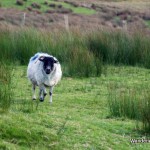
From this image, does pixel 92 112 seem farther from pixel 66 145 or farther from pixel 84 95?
pixel 66 145

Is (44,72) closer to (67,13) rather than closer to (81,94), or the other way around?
(81,94)

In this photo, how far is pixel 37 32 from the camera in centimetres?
2211

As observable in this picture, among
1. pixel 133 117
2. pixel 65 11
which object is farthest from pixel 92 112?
pixel 65 11

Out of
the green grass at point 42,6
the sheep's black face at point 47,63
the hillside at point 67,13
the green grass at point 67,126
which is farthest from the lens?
the green grass at point 42,6

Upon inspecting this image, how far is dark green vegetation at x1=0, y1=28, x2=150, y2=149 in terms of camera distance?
8953 millimetres

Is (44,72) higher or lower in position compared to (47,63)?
lower

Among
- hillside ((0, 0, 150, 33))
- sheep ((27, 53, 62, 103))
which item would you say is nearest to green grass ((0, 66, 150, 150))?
sheep ((27, 53, 62, 103))

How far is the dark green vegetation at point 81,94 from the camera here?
352 inches

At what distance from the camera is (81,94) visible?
48.8 feet

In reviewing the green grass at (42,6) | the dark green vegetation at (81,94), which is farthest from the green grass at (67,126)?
the green grass at (42,6)

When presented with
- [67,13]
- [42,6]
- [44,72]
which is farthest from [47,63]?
[42,6]

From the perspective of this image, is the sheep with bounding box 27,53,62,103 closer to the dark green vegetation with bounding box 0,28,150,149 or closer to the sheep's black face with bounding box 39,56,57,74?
the sheep's black face with bounding box 39,56,57,74

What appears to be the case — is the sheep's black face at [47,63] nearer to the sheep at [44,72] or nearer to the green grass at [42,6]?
the sheep at [44,72]

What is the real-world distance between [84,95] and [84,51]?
3983mm
